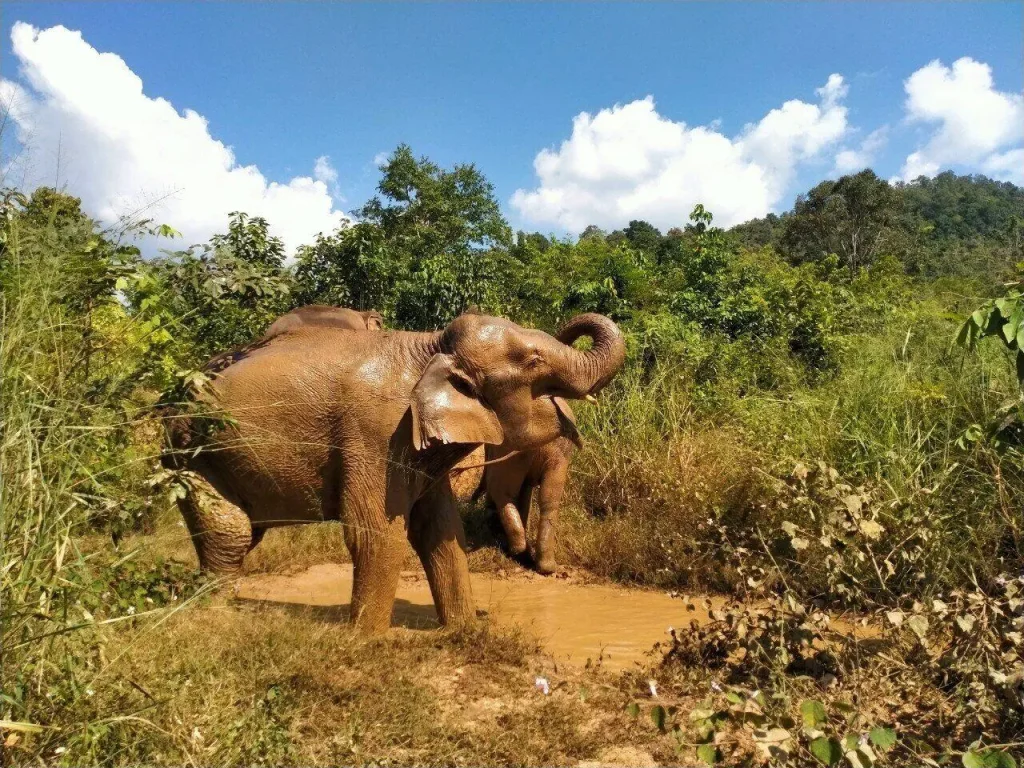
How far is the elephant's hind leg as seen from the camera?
5059 mm

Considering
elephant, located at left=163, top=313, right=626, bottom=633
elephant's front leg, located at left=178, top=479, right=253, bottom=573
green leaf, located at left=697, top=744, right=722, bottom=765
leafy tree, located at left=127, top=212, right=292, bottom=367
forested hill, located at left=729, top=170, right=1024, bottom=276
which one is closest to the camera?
green leaf, located at left=697, top=744, right=722, bottom=765

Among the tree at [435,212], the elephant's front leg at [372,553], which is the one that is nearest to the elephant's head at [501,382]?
the elephant's front leg at [372,553]

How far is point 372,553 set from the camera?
4570 mm

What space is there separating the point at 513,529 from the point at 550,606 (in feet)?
3.99

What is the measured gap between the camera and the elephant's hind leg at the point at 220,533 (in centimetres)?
506

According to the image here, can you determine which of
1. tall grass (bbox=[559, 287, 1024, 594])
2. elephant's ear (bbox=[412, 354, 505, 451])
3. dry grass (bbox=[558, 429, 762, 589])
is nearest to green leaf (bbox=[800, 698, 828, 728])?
elephant's ear (bbox=[412, 354, 505, 451])

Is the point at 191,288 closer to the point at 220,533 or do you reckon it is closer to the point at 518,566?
the point at 220,533

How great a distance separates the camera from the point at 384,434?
15.0ft

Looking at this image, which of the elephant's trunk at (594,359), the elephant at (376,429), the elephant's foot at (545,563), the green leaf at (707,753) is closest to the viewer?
the green leaf at (707,753)

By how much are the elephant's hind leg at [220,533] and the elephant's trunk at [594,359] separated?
2.31 meters

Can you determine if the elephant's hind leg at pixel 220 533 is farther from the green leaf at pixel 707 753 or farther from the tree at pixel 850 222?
the tree at pixel 850 222

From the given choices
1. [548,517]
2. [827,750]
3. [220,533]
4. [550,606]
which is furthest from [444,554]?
[827,750]

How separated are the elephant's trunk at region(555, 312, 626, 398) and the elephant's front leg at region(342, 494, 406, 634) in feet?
4.44

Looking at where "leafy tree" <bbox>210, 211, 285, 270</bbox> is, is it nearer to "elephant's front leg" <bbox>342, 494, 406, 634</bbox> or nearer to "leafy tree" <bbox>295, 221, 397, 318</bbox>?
"leafy tree" <bbox>295, 221, 397, 318</bbox>
